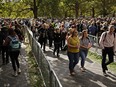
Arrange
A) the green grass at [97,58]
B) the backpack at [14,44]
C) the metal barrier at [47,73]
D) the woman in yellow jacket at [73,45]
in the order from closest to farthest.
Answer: the metal barrier at [47,73] → the backpack at [14,44] → the woman in yellow jacket at [73,45] → the green grass at [97,58]

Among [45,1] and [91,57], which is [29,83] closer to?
[91,57]

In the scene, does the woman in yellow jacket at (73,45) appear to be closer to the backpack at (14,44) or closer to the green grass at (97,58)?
the backpack at (14,44)

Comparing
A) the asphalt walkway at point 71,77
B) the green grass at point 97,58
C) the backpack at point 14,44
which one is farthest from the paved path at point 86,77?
the backpack at point 14,44

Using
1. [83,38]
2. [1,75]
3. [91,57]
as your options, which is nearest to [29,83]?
[1,75]

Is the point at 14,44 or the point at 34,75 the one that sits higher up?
the point at 14,44

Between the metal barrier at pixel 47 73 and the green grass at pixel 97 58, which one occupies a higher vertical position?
the metal barrier at pixel 47 73

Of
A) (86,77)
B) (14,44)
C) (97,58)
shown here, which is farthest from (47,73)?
(97,58)

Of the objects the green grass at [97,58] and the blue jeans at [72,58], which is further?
the green grass at [97,58]

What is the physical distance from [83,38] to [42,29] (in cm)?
564

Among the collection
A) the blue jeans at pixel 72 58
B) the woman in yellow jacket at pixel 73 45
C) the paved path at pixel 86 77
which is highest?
the woman in yellow jacket at pixel 73 45

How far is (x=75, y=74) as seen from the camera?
36.6 feet

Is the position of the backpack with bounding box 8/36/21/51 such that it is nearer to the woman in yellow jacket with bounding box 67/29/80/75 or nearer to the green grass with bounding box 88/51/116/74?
the woman in yellow jacket with bounding box 67/29/80/75

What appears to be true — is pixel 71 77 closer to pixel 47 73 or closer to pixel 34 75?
pixel 34 75

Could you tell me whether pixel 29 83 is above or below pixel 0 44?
below
